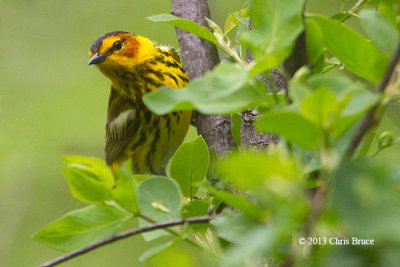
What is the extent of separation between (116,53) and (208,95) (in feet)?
7.55

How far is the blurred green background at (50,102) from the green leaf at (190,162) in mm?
2372

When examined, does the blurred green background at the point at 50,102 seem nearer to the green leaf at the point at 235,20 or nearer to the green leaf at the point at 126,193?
the green leaf at the point at 235,20

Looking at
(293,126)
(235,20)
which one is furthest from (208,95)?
(235,20)

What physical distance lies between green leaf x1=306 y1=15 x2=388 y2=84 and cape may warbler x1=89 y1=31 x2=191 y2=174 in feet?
6.68

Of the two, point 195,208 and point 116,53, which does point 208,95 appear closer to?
point 195,208

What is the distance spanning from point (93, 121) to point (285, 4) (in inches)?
128

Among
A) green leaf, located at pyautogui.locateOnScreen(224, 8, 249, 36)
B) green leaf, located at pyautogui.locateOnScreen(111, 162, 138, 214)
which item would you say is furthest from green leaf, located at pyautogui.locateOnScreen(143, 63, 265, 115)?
green leaf, located at pyautogui.locateOnScreen(224, 8, 249, 36)

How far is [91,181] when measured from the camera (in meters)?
0.77

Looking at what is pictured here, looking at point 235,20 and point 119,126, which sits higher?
point 235,20

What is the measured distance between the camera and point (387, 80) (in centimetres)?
57

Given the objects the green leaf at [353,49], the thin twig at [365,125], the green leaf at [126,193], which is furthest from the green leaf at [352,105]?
the green leaf at [126,193]

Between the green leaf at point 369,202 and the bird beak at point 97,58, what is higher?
the bird beak at point 97,58

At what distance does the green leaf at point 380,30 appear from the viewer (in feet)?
2.12

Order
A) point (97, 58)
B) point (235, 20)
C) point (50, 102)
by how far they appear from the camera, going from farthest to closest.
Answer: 1. point (50, 102)
2. point (97, 58)
3. point (235, 20)
